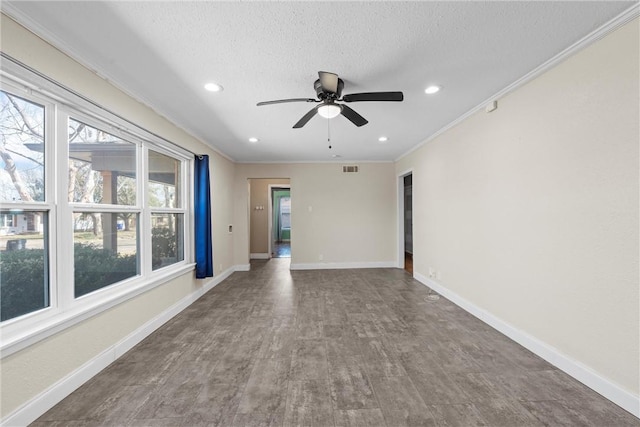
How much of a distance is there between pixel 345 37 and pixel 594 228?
2.17 metres

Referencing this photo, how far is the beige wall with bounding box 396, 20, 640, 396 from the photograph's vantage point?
5.27ft

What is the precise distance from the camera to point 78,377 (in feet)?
6.08

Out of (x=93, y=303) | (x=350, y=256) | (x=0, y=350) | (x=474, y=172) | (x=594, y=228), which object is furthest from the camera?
(x=350, y=256)

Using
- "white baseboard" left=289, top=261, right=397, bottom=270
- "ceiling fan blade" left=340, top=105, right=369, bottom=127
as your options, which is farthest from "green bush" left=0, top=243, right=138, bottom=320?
"white baseboard" left=289, top=261, right=397, bottom=270

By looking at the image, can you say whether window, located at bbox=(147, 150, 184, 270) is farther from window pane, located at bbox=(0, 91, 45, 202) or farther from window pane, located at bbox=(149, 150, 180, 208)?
window pane, located at bbox=(0, 91, 45, 202)

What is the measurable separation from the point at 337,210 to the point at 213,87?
396cm

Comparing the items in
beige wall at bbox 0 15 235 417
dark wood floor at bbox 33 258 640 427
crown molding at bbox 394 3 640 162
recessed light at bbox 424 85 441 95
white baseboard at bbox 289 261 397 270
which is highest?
recessed light at bbox 424 85 441 95

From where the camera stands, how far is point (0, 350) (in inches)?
54.9

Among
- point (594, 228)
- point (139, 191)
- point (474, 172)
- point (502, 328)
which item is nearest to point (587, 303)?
→ point (594, 228)

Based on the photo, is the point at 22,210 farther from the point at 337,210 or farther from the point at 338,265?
the point at 338,265

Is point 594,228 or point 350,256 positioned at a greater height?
point 594,228

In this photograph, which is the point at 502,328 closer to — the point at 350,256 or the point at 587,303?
the point at 587,303

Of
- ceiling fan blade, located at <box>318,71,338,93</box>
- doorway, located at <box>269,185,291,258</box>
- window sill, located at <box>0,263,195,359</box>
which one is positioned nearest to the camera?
window sill, located at <box>0,263,195,359</box>

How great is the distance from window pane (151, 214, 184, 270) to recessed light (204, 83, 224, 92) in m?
1.59
